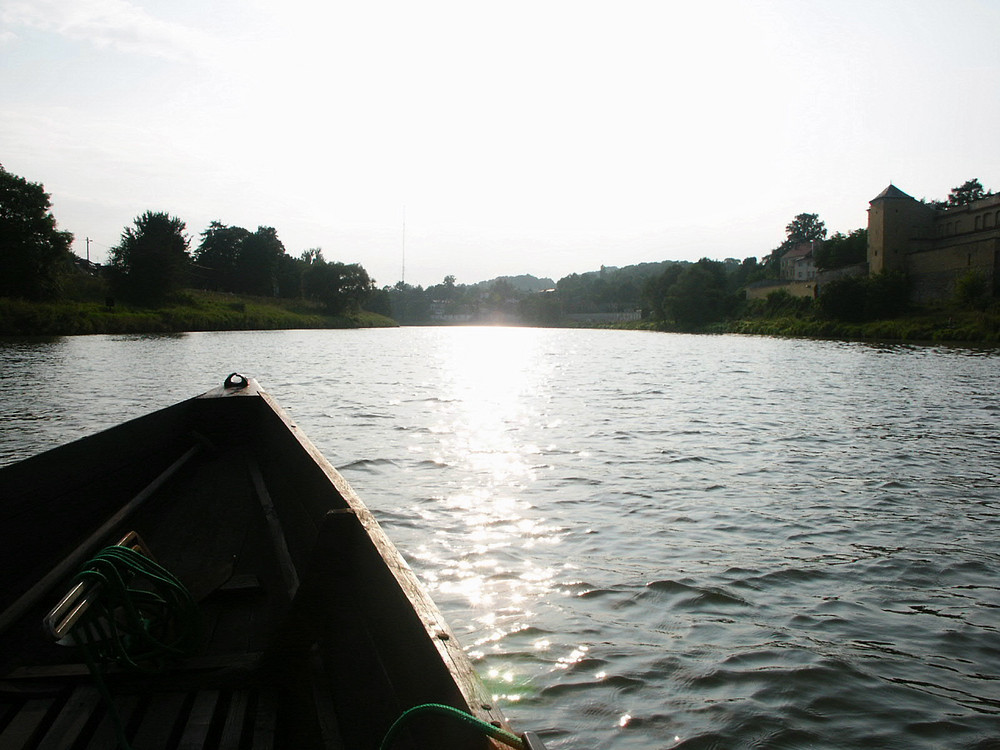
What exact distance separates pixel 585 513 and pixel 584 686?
358 cm

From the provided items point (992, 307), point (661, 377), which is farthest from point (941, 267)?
point (661, 377)

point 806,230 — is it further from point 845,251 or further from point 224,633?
point 224,633

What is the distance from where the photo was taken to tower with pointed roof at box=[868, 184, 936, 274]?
239ft

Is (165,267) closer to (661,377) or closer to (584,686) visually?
(661,377)

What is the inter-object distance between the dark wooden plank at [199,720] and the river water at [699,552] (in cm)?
171

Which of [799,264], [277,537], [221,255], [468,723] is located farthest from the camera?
[799,264]

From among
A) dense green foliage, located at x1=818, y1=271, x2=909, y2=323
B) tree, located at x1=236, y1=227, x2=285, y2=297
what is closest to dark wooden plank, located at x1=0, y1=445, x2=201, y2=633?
dense green foliage, located at x1=818, y1=271, x2=909, y2=323

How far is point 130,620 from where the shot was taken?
284 centimetres

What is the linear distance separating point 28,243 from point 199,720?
5713 centimetres

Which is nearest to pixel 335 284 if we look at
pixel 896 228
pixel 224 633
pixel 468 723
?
pixel 896 228

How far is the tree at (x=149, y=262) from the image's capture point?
198ft

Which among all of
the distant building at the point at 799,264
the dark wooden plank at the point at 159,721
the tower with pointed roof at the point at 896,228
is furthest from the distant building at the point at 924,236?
the dark wooden plank at the point at 159,721

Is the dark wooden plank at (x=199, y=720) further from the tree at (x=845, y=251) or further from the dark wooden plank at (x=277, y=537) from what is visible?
the tree at (x=845, y=251)

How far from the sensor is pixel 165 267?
6156 centimetres
